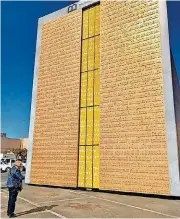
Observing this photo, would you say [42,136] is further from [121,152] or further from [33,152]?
[121,152]

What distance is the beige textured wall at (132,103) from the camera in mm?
12312

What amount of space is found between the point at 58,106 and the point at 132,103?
18.3 feet

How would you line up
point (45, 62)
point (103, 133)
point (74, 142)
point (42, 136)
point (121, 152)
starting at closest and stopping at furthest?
point (121, 152), point (103, 133), point (74, 142), point (42, 136), point (45, 62)

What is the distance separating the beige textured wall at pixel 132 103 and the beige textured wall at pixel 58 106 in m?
2.19

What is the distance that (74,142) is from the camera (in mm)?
15180

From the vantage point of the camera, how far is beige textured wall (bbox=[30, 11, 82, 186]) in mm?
15312

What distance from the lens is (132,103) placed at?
13477 millimetres

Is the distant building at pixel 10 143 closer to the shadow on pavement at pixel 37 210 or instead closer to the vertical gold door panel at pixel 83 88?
the vertical gold door panel at pixel 83 88

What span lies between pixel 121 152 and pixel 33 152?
22.8ft

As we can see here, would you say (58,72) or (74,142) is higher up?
(58,72)

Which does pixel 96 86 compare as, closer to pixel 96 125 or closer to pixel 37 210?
pixel 96 125

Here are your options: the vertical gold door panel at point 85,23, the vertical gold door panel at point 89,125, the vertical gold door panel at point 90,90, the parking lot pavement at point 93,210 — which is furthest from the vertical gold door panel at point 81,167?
the vertical gold door panel at point 85,23

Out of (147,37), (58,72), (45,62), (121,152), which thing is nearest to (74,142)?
(121,152)

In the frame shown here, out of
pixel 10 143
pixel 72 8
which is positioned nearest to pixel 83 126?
pixel 72 8
